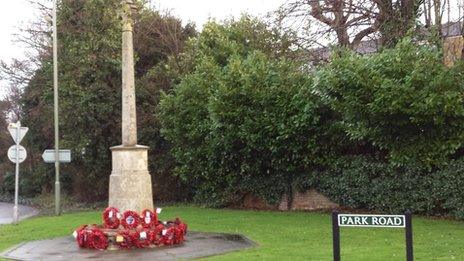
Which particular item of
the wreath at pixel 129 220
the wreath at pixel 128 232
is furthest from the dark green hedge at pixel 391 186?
the wreath at pixel 129 220

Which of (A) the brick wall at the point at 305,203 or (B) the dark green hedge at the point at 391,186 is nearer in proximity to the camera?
(B) the dark green hedge at the point at 391,186

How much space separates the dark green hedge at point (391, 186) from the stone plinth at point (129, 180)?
9.07 meters

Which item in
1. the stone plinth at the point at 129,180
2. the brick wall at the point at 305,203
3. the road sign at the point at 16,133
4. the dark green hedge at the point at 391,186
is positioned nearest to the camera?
the stone plinth at the point at 129,180

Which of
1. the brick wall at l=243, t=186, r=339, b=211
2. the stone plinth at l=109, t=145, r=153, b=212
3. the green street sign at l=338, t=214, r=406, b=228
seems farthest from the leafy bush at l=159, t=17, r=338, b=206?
the green street sign at l=338, t=214, r=406, b=228

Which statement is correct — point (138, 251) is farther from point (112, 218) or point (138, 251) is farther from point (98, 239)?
point (112, 218)

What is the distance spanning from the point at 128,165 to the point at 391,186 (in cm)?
950

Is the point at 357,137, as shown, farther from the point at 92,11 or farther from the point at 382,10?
the point at 92,11

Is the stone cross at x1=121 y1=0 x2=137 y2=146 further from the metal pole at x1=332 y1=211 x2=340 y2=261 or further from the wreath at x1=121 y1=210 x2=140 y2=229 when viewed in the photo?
the metal pole at x1=332 y1=211 x2=340 y2=261

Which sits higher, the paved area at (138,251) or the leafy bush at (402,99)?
the leafy bush at (402,99)

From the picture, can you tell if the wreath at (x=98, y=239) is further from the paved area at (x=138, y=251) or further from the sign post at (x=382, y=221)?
the sign post at (x=382, y=221)

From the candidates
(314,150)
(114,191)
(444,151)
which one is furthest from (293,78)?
(114,191)

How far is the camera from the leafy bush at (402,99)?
58.8ft

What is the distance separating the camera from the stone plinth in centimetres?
1468

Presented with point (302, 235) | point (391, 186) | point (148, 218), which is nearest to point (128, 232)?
point (148, 218)
